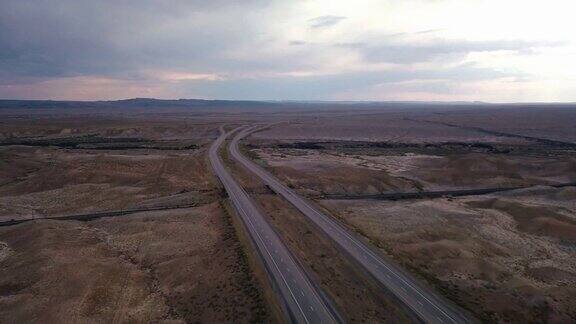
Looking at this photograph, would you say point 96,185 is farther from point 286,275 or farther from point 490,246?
point 490,246

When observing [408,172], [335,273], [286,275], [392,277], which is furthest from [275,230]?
[408,172]

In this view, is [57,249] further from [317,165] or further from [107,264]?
[317,165]

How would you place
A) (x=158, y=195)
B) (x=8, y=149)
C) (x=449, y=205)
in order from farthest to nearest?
(x=8, y=149) → (x=158, y=195) → (x=449, y=205)

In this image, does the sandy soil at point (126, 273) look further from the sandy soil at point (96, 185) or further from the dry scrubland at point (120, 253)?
the sandy soil at point (96, 185)

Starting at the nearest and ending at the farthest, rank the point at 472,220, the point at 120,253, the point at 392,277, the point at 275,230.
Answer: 1. the point at 392,277
2. the point at 120,253
3. the point at 275,230
4. the point at 472,220

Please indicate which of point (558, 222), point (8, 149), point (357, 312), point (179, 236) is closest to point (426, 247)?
point (357, 312)

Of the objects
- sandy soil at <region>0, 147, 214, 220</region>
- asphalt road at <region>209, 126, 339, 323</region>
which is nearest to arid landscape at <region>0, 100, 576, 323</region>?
sandy soil at <region>0, 147, 214, 220</region>

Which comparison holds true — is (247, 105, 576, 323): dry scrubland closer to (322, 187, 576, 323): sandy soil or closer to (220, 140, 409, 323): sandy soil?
(322, 187, 576, 323): sandy soil
